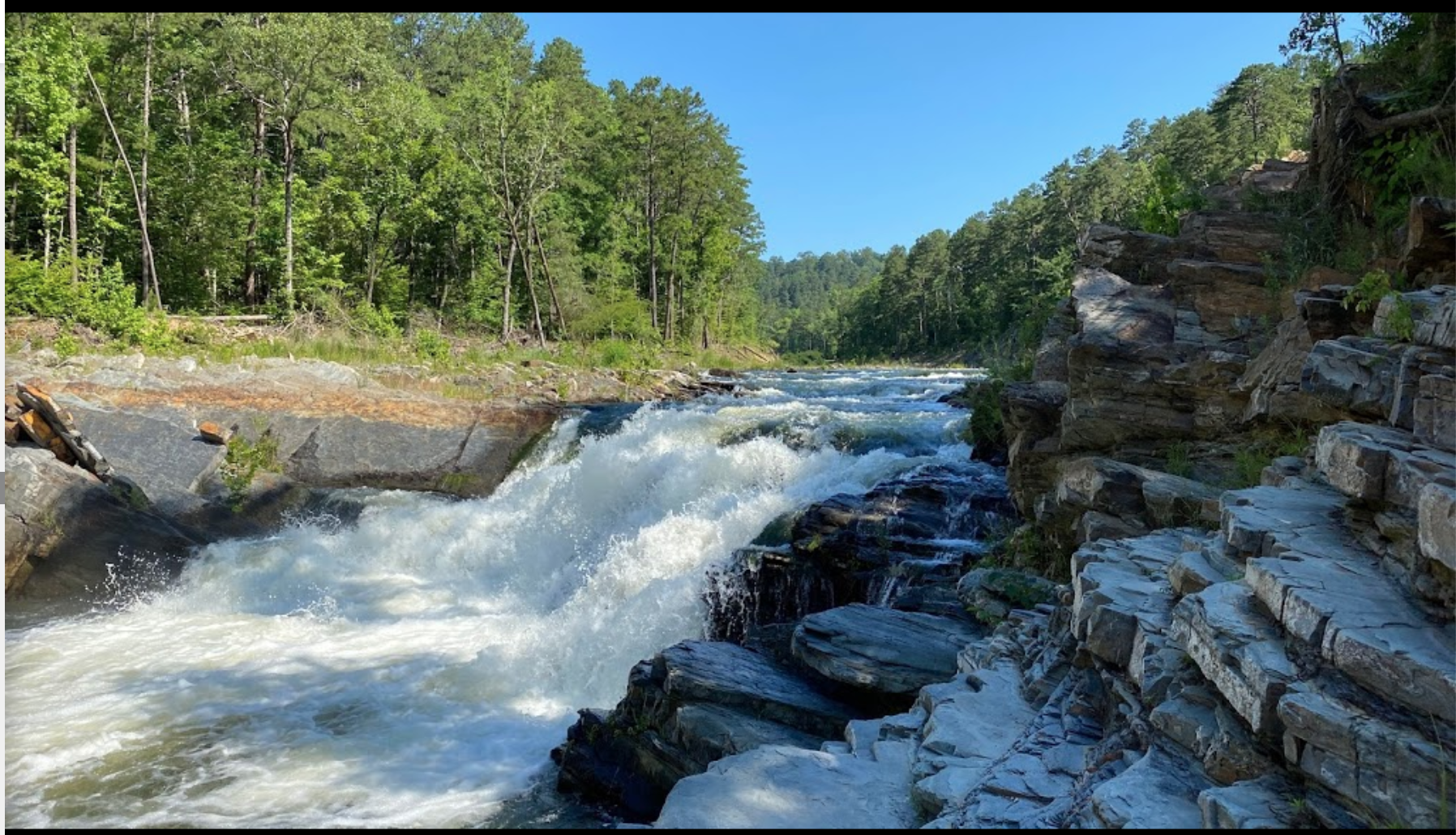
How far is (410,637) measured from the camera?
10031mm

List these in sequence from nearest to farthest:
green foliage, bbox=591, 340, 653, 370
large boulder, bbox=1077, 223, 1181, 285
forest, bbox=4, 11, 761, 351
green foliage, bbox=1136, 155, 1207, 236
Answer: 1. large boulder, bbox=1077, 223, 1181, 285
2. green foliage, bbox=1136, 155, 1207, 236
3. forest, bbox=4, 11, 761, 351
4. green foliage, bbox=591, 340, 653, 370

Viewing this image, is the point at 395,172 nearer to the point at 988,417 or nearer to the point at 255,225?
the point at 255,225

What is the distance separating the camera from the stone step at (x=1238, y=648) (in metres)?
3.37

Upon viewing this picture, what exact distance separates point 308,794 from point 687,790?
394 centimetres

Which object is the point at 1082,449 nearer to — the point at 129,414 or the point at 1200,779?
the point at 1200,779

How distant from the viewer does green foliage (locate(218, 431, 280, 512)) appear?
14453 millimetres

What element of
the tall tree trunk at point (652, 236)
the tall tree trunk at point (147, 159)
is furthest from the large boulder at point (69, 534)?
the tall tree trunk at point (652, 236)

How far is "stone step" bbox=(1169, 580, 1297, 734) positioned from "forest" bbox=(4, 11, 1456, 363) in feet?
18.1

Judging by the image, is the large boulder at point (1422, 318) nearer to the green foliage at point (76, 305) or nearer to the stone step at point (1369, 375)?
the stone step at point (1369, 375)

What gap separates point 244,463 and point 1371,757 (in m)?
16.7

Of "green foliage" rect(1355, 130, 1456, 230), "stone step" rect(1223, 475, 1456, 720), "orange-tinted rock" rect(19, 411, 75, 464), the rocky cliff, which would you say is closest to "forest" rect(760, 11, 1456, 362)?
"green foliage" rect(1355, 130, 1456, 230)

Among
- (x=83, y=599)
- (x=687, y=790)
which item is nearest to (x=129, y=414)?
(x=83, y=599)

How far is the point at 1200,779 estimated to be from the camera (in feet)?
11.7

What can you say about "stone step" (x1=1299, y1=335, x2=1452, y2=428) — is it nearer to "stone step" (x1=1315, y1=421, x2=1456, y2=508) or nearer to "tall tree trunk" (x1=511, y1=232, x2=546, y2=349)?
"stone step" (x1=1315, y1=421, x2=1456, y2=508)
